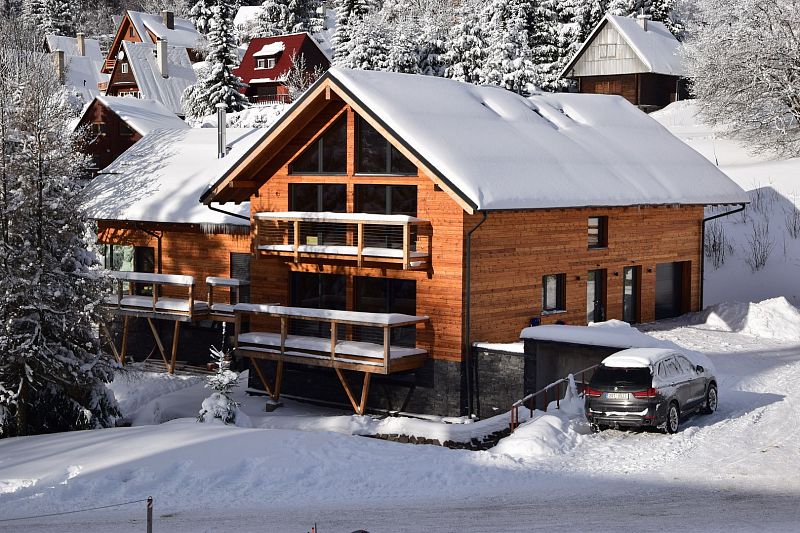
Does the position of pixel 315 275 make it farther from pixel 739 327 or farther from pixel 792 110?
pixel 792 110

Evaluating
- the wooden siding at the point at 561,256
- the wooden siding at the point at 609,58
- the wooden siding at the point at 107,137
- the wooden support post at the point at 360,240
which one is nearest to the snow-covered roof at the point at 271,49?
the wooden siding at the point at 609,58

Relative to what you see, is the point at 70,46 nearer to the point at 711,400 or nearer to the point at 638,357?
the point at 711,400

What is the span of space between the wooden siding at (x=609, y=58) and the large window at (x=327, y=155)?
45106 mm

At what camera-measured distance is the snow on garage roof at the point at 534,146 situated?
84.8ft

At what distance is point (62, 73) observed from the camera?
287 feet

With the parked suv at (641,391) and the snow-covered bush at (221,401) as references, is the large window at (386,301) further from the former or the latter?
the parked suv at (641,391)

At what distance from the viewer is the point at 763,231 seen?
141ft

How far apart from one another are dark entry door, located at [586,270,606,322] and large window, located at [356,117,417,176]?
6937mm

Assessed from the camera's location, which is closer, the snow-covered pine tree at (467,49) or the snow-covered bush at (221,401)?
the snow-covered bush at (221,401)

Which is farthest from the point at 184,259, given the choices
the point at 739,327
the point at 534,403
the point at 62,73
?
the point at 62,73

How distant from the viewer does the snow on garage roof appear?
25859 mm

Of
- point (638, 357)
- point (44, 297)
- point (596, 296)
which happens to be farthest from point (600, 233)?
point (44, 297)

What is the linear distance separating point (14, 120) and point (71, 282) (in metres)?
4.97

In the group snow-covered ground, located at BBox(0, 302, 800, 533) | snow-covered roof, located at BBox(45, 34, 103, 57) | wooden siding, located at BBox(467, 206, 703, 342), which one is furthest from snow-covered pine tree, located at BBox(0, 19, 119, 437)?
snow-covered roof, located at BBox(45, 34, 103, 57)
